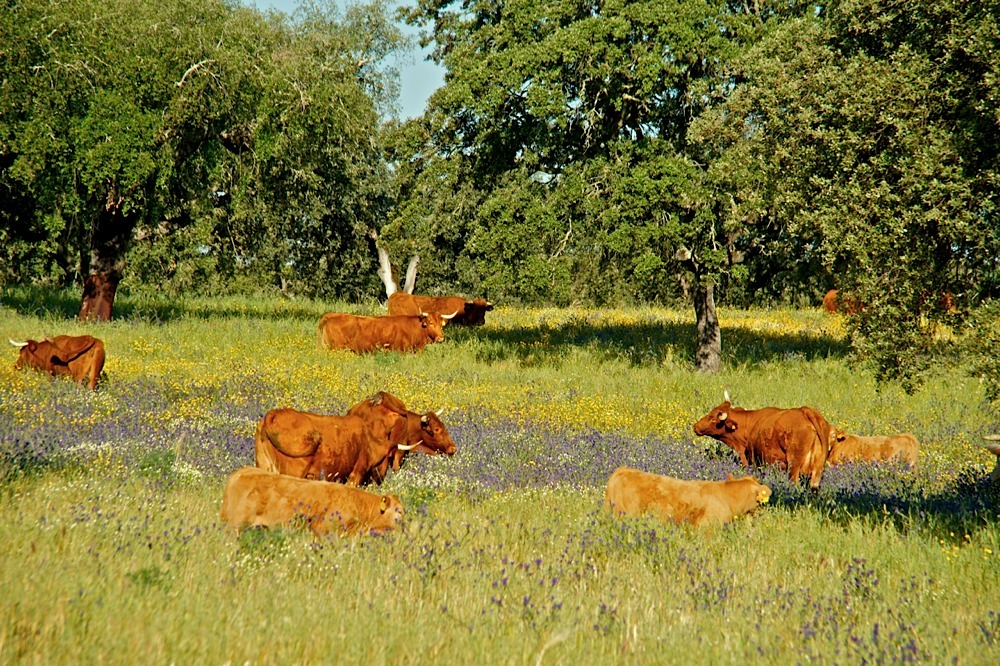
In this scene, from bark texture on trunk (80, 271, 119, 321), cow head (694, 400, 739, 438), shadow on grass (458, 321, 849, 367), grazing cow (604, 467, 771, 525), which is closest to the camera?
grazing cow (604, 467, 771, 525)

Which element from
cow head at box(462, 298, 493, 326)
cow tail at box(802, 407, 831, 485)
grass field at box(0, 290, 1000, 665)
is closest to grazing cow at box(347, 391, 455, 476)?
grass field at box(0, 290, 1000, 665)

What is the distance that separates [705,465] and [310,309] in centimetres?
2075

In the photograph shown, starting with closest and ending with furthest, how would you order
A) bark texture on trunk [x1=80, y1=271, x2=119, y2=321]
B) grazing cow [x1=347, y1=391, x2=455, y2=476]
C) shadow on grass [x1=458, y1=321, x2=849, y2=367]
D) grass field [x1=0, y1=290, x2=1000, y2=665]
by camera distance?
grass field [x1=0, y1=290, x2=1000, y2=665]
grazing cow [x1=347, y1=391, x2=455, y2=476]
shadow on grass [x1=458, y1=321, x2=849, y2=367]
bark texture on trunk [x1=80, y1=271, x2=119, y2=321]

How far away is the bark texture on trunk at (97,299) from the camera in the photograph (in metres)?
22.5

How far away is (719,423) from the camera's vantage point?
12812 mm

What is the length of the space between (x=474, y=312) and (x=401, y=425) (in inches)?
711

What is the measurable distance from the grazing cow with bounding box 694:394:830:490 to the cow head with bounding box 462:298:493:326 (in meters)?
16.4

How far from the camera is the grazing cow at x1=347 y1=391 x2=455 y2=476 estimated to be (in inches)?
418

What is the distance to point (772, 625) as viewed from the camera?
19.1ft

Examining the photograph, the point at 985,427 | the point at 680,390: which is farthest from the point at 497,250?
the point at 985,427

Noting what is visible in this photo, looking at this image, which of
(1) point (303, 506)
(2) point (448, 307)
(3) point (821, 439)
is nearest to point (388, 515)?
(1) point (303, 506)

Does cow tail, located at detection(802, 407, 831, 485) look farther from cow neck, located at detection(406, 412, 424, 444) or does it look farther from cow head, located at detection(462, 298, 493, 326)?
cow head, located at detection(462, 298, 493, 326)

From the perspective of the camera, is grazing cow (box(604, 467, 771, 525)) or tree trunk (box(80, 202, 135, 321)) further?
tree trunk (box(80, 202, 135, 321))

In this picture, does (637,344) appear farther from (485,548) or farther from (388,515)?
(485,548)
